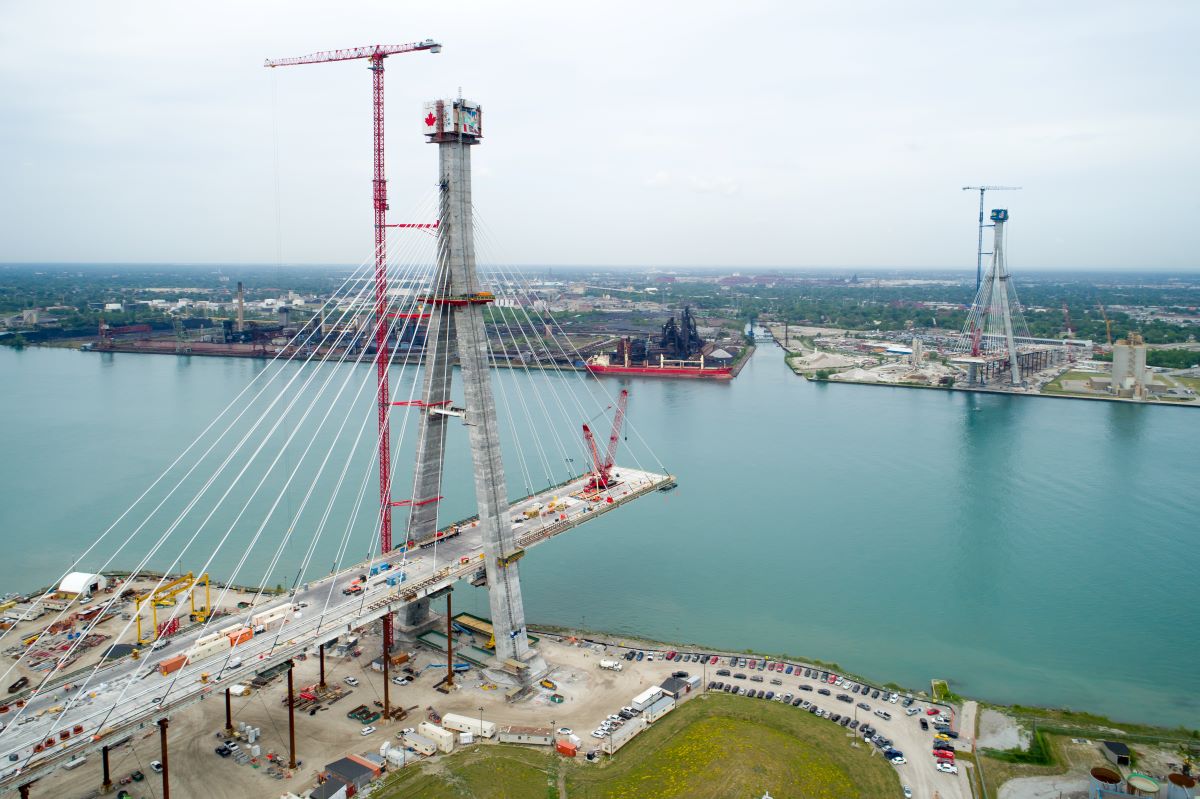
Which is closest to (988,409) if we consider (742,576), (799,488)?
(799,488)

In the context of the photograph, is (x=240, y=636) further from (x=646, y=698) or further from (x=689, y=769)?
(x=689, y=769)

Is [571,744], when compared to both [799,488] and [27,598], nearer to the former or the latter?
[27,598]

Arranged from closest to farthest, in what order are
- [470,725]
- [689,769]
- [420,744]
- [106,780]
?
[106,780], [689,769], [420,744], [470,725]

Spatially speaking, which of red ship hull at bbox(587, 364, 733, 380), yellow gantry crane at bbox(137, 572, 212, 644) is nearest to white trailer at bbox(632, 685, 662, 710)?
yellow gantry crane at bbox(137, 572, 212, 644)

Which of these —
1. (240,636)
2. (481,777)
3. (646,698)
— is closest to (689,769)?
(646,698)

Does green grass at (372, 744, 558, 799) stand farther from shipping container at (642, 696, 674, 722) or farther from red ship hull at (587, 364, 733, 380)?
red ship hull at (587, 364, 733, 380)

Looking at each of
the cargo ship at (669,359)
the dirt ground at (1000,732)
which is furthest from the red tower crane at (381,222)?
the cargo ship at (669,359)
